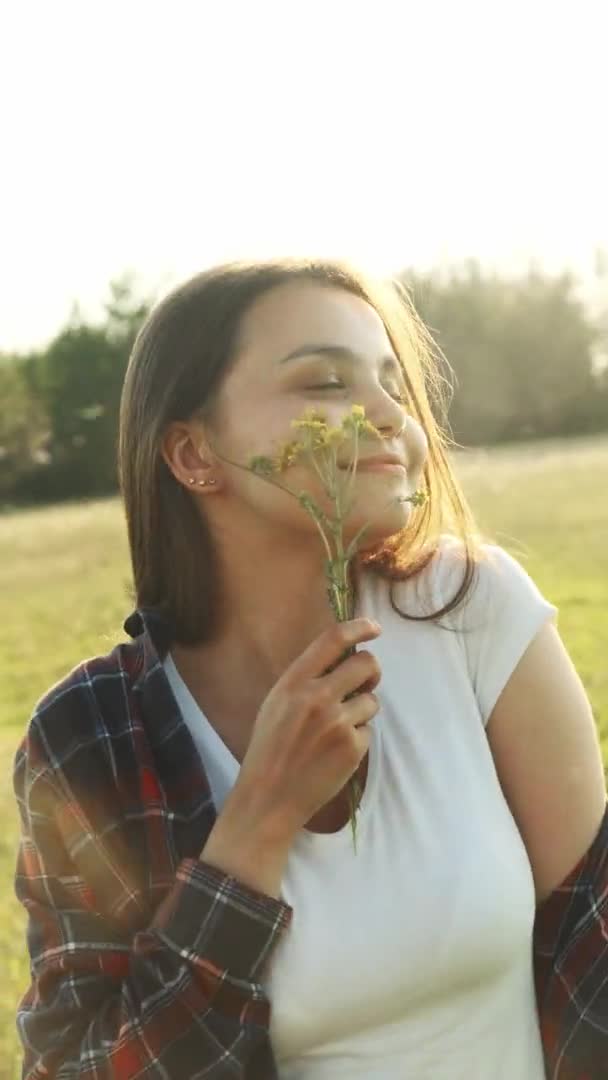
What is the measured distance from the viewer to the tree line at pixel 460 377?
44.2 metres

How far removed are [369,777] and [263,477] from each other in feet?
1.56

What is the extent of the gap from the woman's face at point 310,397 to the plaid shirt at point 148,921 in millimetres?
394

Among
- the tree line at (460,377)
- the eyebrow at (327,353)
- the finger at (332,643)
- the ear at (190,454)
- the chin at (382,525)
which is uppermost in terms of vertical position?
the eyebrow at (327,353)

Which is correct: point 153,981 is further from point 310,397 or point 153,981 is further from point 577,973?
point 310,397

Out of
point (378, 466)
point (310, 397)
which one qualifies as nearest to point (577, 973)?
point (378, 466)

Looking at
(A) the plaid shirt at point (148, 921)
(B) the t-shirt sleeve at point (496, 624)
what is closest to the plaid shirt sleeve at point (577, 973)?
(A) the plaid shirt at point (148, 921)

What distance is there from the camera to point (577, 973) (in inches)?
80.7

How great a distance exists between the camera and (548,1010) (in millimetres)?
2064

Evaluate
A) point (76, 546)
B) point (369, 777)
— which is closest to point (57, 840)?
point (369, 777)

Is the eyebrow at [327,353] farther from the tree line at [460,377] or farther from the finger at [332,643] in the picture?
the tree line at [460,377]

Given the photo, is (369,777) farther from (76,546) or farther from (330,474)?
(76,546)

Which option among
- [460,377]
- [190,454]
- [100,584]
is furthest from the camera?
[460,377]

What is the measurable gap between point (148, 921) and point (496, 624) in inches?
27.3

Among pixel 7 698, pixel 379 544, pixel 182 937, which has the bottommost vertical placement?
pixel 7 698
